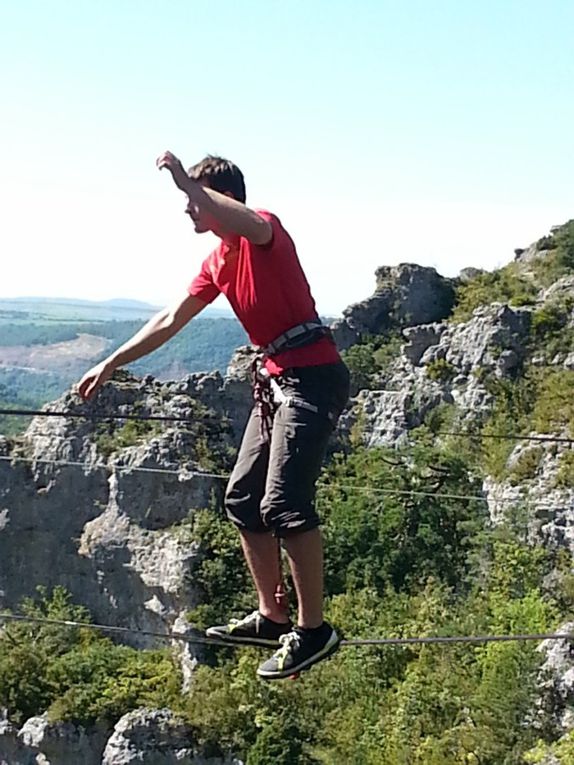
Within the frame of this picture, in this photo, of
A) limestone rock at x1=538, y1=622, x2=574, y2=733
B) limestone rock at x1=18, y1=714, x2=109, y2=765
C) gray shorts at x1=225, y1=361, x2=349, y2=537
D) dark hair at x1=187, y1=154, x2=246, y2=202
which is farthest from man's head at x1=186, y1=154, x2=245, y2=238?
limestone rock at x1=18, y1=714, x2=109, y2=765

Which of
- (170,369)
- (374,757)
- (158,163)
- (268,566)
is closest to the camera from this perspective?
(158,163)

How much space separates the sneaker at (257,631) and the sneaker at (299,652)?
6.4 inches

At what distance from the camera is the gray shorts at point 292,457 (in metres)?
4.45

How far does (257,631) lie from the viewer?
4.93 m

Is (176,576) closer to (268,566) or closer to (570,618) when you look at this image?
(570,618)

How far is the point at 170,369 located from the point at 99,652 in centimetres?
10479

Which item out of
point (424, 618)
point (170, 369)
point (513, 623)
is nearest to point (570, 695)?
point (513, 623)

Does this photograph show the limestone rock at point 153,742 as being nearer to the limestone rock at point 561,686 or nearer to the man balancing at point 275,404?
the limestone rock at point 561,686

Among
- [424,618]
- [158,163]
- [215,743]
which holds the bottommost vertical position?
[215,743]

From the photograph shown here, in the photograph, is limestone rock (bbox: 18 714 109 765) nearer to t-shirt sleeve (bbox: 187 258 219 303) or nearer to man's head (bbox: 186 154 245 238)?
t-shirt sleeve (bbox: 187 258 219 303)

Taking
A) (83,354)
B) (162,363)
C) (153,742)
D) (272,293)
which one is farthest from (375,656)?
(83,354)

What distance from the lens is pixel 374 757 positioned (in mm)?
22891

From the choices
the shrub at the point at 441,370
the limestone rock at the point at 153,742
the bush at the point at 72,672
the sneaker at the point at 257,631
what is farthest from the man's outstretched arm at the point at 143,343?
the shrub at the point at 441,370

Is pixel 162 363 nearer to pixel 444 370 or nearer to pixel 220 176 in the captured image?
pixel 444 370
